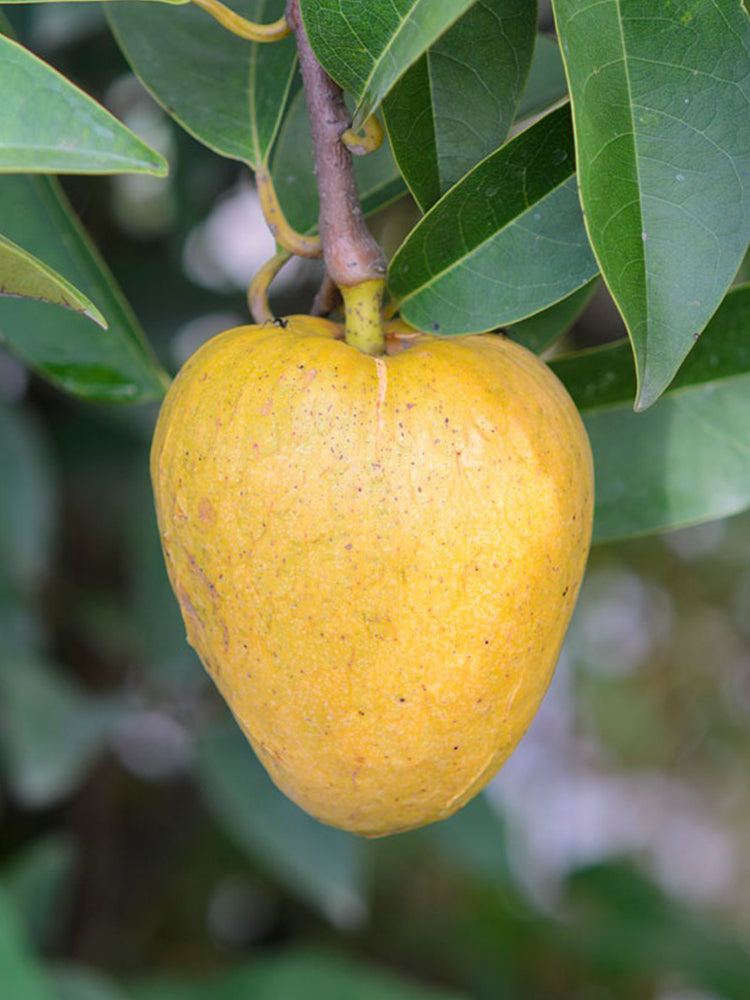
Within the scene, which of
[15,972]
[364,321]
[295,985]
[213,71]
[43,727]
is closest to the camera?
[364,321]

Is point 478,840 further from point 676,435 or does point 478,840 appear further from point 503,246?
point 503,246

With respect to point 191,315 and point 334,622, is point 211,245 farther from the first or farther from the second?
point 334,622

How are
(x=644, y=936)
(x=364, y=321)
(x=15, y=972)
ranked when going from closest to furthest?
1. (x=364, y=321)
2. (x=15, y=972)
3. (x=644, y=936)

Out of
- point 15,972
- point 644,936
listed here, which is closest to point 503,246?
point 15,972

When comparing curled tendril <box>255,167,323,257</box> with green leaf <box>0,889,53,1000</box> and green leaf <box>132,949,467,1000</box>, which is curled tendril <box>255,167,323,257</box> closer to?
green leaf <box>0,889,53,1000</box>

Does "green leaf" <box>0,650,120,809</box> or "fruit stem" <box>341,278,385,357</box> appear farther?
"green leaf" <box>0,650,120,809</box>

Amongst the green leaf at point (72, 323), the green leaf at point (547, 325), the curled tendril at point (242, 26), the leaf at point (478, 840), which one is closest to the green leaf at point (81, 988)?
the leaf at point (478, 840)

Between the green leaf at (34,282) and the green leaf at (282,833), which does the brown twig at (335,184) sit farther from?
the green leaf at (282,833)

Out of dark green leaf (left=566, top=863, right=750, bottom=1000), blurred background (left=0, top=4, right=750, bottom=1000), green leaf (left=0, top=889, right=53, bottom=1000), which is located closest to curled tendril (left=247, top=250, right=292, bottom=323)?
blurred background (left=0, top=4, right=750, bottom=1000)
